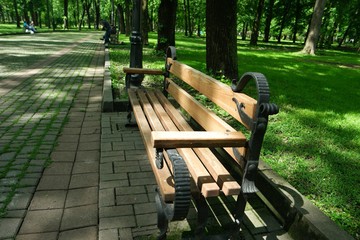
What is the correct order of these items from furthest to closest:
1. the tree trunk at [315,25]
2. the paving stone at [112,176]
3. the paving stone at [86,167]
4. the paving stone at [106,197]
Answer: the tree trunk at [315,25], the paving stone at [86,167], the paving stone at [112,176], the paving stone at [106,197]

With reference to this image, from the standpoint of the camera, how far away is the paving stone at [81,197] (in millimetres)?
2706

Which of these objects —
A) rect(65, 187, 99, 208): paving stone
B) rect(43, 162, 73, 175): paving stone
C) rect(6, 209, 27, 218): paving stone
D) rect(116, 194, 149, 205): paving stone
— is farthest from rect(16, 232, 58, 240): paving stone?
rect(43, 162, 73, 175): paving stone

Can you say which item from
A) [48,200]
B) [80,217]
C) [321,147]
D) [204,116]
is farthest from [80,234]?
[321,147]

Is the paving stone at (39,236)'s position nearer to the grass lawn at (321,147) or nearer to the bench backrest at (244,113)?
the bench backrest at (244,113)

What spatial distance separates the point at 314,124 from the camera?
15.1 feet

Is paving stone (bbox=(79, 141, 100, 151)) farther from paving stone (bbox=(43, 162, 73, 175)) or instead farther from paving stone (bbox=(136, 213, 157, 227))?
paving stone (bbox=(136, 213, 157, 227))

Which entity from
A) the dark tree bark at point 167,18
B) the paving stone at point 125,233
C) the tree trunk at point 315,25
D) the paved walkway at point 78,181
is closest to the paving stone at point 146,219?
the paved walkway at point 78,181

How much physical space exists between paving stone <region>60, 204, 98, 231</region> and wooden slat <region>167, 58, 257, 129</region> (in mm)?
1491

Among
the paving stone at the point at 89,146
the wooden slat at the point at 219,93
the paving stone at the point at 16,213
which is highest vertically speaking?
the wooden slat at the point at 219,93

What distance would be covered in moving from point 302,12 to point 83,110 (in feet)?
130

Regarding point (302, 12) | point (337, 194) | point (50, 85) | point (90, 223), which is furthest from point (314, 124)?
point (302, 12)

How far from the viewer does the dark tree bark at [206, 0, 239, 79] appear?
624 cm

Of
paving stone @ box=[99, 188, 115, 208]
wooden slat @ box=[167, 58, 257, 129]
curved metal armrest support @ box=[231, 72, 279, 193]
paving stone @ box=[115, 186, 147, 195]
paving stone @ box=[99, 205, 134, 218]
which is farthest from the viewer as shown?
paving stone @ box=[115, 186, 147, 195]

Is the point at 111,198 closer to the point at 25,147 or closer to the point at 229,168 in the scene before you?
the point at 229,168
